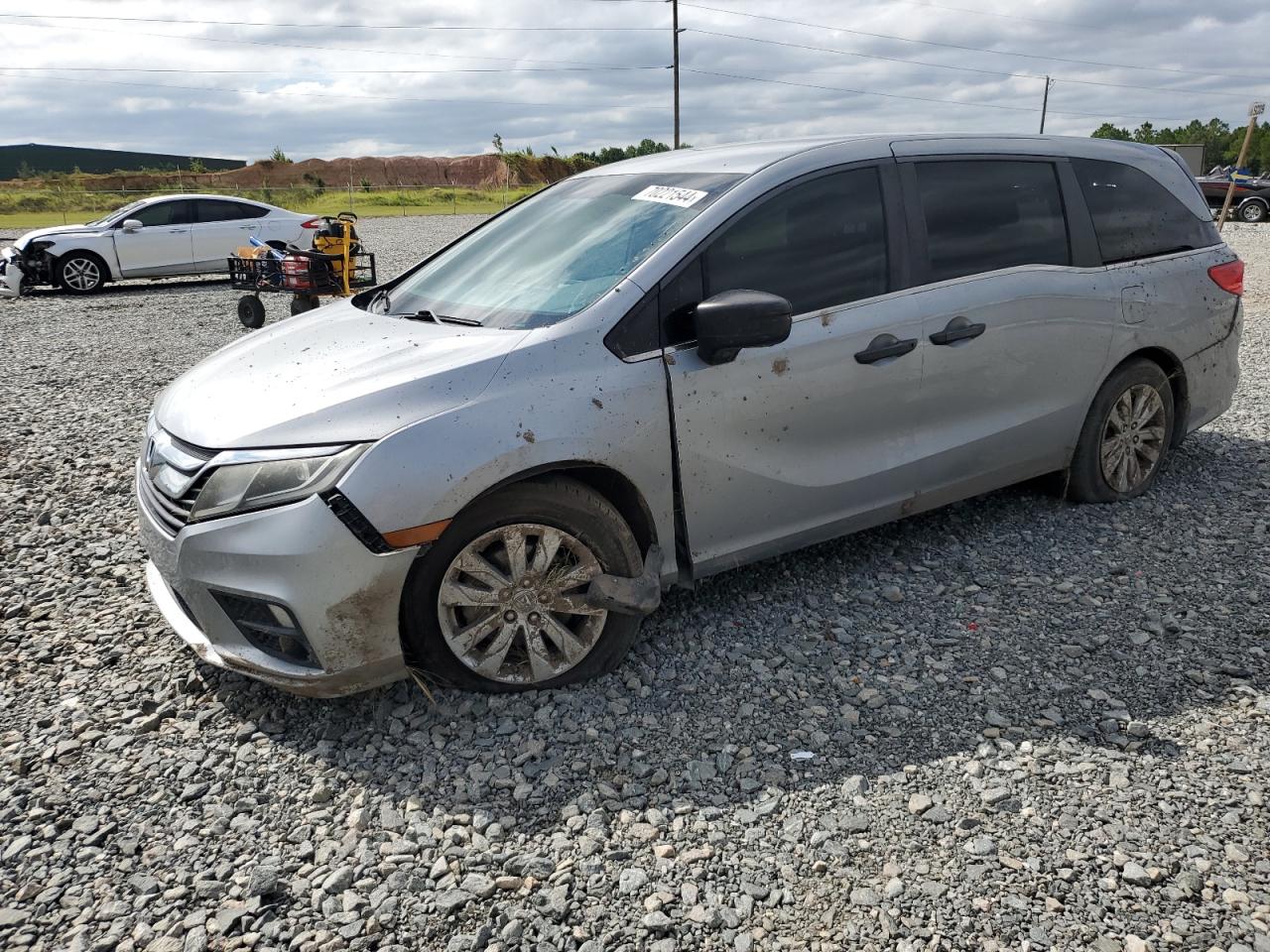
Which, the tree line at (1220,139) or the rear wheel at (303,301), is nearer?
the rear wheel at (303,301)

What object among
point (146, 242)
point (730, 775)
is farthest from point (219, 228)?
point (730, 775)

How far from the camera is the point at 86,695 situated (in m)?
3.59

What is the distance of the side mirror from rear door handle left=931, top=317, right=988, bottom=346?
0.95 meters

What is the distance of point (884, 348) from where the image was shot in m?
3.96

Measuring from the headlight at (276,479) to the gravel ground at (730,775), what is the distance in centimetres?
81

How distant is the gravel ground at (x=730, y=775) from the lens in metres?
2.53

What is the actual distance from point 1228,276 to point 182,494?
5114mm

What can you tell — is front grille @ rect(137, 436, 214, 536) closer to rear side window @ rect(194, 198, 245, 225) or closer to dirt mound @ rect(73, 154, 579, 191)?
rear side window @ rect(194, 198, 245, 225)

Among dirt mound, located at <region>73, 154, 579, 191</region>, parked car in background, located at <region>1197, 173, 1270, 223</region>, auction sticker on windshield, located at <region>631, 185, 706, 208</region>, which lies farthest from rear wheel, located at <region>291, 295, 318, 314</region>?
dirt mound, located at <region>73, 154, 579, 191</region>

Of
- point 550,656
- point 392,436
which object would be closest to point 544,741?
point 550,656

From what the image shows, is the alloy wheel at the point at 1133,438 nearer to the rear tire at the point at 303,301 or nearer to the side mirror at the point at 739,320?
the side mirror at the point at 739,320

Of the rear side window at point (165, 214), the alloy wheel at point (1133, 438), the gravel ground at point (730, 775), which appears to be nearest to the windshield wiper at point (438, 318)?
the gravel ground at point (730, 775)

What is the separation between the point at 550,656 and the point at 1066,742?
5.50ft

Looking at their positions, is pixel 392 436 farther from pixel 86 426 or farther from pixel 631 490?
pixel 86 426
